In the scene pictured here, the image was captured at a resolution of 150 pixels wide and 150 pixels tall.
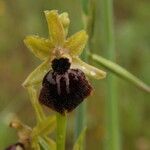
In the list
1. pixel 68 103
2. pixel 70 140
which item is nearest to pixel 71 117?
pixel 70 140

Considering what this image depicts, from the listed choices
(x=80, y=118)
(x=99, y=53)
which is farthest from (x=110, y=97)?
(x=99, y=53)

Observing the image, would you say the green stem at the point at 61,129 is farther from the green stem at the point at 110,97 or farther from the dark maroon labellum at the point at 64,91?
the green stem at the point at 110,97

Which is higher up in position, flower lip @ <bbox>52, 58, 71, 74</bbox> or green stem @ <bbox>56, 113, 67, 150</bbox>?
flower lip @ <bbox>52, 58, 71, 74</bbox>

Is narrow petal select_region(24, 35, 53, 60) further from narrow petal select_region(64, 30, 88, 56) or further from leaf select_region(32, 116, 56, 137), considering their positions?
leaf select_region(32, 116, 56, 137)

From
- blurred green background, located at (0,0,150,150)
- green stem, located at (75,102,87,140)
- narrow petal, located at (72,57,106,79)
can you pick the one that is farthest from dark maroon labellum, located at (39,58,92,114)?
blurred green background, located at (0,0,150,150)

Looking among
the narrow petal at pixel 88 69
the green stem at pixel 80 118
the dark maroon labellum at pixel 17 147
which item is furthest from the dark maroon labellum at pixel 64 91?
the dark maroon labellum at pixel 17 147

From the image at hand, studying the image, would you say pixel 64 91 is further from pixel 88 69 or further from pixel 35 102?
pixel 35 102
